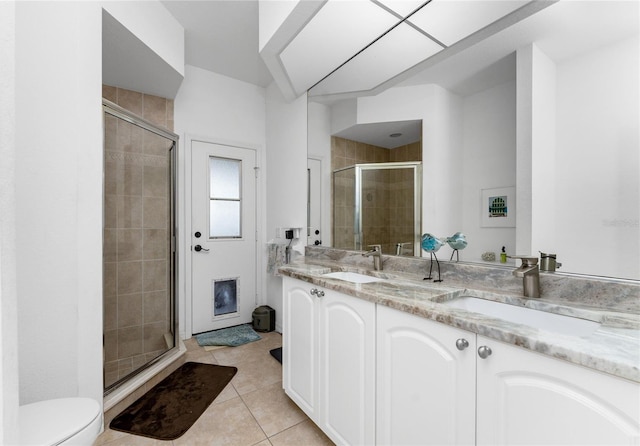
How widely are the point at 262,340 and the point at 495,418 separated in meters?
2.37

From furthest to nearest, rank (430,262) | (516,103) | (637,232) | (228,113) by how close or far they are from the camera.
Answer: (228,113) < (430,262) < (516,103) < (637,232)

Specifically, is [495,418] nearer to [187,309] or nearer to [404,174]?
[404,174]

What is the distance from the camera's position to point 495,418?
0.79 m

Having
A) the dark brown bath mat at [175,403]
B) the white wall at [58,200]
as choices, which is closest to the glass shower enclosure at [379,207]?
the dark brown bath mat at [175,403]

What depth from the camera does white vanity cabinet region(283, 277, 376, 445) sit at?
1212 mm

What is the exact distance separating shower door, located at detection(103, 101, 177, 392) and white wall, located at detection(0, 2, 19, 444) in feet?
3.19

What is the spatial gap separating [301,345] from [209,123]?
2.42m

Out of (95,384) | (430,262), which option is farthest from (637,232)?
(95,384)

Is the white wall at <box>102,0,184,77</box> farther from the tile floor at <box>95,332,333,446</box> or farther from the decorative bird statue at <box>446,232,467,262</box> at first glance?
the tile floor at <box>95,332,333,446</box>

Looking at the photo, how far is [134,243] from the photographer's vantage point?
2209 millimetres

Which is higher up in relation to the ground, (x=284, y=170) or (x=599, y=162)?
(x=284, y=170)

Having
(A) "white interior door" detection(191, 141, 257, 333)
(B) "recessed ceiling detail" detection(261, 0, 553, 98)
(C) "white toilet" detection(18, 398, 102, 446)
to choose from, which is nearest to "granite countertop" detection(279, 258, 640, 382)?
(C) "white toilet" detection(18, 398, 102, 446)

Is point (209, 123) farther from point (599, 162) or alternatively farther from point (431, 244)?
point (599, 162)

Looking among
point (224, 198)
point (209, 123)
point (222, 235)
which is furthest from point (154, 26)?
point (222, 235)
